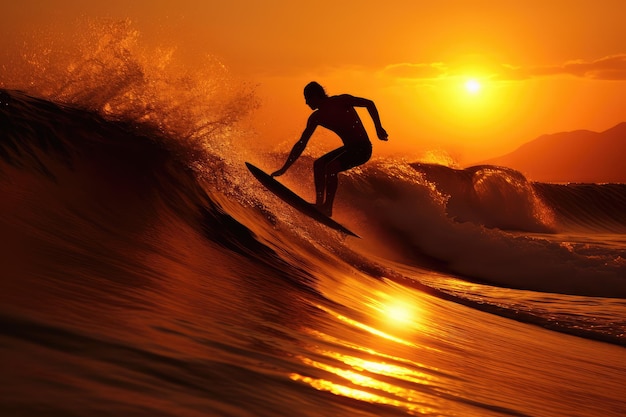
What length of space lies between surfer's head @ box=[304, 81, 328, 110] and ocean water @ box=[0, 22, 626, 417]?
1.46 m

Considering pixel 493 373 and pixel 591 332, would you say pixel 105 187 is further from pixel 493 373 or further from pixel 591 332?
pixel 591 332

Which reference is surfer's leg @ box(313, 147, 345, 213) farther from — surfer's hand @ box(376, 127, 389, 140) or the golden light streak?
the golden light streak

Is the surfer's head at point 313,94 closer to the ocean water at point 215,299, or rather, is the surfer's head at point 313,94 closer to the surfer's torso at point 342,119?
the surfer's torso at point 342,119

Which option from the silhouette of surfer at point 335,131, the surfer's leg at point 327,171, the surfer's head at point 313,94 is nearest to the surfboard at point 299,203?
the silhouette of surfer at point 335,131

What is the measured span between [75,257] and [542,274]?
10.9m

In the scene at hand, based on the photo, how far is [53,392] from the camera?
2006mm

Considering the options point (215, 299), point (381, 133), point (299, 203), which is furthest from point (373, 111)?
point (215, 299)

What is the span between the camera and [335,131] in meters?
8.12

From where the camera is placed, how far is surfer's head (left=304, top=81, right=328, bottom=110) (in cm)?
775

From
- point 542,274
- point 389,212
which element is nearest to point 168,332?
point 542,274

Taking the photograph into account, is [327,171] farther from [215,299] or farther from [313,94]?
[215,299]

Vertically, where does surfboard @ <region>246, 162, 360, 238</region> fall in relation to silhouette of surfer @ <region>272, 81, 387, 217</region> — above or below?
below

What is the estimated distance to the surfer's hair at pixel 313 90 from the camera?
7742 mm

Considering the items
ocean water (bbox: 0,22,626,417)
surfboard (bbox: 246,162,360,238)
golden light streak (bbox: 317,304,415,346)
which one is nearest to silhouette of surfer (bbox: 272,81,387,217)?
surfboard (bbox: 246,162,360,238)
